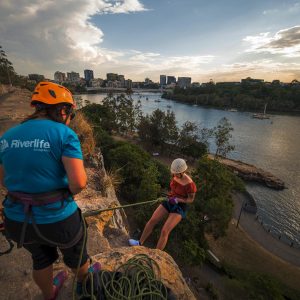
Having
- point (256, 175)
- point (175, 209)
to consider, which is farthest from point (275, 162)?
point (175, 209)

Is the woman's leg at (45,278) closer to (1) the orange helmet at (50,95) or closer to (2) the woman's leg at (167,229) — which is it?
(1) the orange helmet at (50,95)

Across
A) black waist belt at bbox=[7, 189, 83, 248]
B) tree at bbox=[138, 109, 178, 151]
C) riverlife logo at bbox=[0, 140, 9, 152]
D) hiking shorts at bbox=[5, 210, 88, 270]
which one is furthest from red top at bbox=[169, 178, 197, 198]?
tree at bbox=[138, 109, 178, 151]

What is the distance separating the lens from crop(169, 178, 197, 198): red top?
456 cm

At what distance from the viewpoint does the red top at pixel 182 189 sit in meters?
4.56

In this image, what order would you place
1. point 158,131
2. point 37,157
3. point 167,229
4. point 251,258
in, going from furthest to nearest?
point 158,131, point 251,258, point 167,229, point 37,157

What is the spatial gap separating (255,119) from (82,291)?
91.0 m

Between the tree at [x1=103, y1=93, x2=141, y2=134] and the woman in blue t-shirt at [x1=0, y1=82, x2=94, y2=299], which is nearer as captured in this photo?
the woman in blue t-shirt at [x1=0, y1=82, x2=94, y2=299]

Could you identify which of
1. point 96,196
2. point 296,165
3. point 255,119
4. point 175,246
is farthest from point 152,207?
point 255,119

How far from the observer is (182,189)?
15.1 feet

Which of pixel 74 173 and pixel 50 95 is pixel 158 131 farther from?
pixel 74 173

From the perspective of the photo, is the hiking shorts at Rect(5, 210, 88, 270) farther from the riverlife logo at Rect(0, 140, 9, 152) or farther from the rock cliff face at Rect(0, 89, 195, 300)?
the rock cliff face at Rect(0, 89, 195, 300)

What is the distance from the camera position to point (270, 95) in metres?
118

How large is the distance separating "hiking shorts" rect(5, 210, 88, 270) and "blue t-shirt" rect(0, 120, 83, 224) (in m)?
0.09

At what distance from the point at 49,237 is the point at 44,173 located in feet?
1.92
